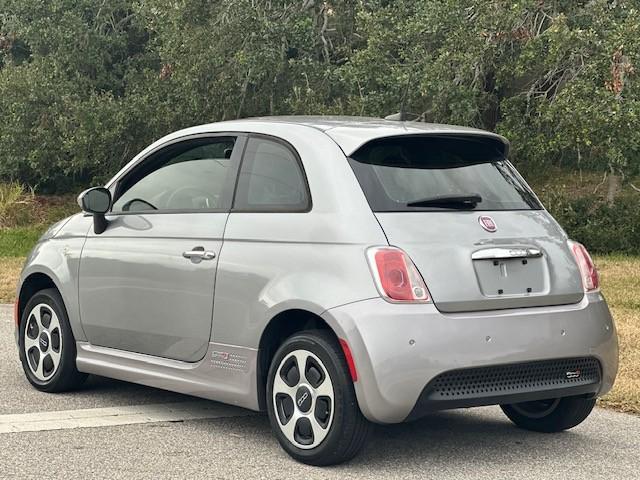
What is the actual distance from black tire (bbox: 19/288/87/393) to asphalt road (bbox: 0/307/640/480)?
11 centimetres

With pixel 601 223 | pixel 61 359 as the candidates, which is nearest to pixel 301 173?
pixel 61 359

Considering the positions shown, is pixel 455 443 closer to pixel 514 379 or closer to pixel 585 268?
pixel 514 379

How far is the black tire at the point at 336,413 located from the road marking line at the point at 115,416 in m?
1.33

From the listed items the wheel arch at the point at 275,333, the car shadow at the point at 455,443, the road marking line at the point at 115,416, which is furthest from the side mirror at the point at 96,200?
the wheel arch at the point at 275,333

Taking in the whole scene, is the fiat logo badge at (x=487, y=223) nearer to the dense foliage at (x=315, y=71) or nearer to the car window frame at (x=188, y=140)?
the car window frame at (x=188, y=140)

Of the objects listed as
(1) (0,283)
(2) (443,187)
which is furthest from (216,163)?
(1) (0,283)

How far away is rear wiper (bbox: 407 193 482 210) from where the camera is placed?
6.02 metres

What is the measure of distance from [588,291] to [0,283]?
36.4 ft

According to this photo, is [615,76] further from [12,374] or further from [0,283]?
[12,374]

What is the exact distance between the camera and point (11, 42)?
27.9m

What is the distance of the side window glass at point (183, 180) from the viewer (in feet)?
22.1

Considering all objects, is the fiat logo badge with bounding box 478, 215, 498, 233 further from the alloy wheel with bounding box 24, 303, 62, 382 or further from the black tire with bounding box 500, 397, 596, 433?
the alloy wheel with bounding box 24, 303, 62, 382

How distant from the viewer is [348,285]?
18.7 ft

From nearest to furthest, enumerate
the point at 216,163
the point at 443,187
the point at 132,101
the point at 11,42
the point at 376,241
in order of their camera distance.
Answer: the point at 376,241 → the point at 443,187 → the point at 216,163 → the point at 132,101 → the point at 11,42
